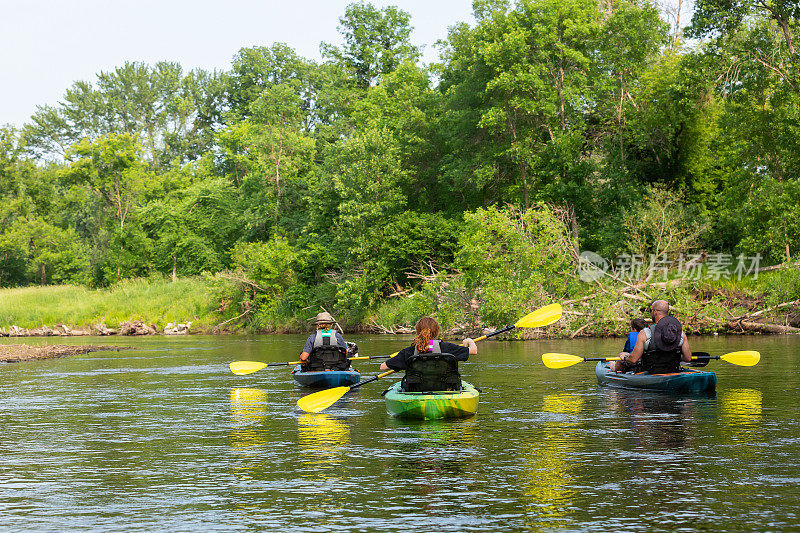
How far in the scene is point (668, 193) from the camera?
1378 inches

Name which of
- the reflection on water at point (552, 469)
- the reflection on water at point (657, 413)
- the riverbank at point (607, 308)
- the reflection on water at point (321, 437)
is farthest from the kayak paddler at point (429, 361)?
the riverbank at point (607, 308)

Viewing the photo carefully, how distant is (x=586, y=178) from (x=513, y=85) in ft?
20.4

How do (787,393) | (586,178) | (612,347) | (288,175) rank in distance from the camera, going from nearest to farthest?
(787,393) → (612,347) → (586,178) → (288,175)

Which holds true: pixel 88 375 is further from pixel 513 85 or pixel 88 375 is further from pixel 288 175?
pixel 288 175

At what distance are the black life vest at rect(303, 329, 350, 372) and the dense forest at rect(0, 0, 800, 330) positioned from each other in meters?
13.8

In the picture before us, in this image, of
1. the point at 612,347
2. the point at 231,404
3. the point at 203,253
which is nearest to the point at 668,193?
the point at 612,347

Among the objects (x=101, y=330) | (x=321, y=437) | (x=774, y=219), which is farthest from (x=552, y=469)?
(x=101, y=330)

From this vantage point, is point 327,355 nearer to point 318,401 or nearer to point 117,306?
point 318,401

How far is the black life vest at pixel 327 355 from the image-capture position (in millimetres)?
15047

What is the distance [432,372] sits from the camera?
11.3 metres

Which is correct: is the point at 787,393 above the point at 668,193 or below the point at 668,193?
below

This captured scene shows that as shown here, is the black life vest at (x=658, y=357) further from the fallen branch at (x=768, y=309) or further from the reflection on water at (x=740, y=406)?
the fallen branch at (x=768, y=309)

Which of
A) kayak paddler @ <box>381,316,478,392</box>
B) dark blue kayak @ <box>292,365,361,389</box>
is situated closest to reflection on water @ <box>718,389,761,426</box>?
kayak paddler @ <box>381,316,478,392</box>

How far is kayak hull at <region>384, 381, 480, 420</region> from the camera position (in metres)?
11.2
